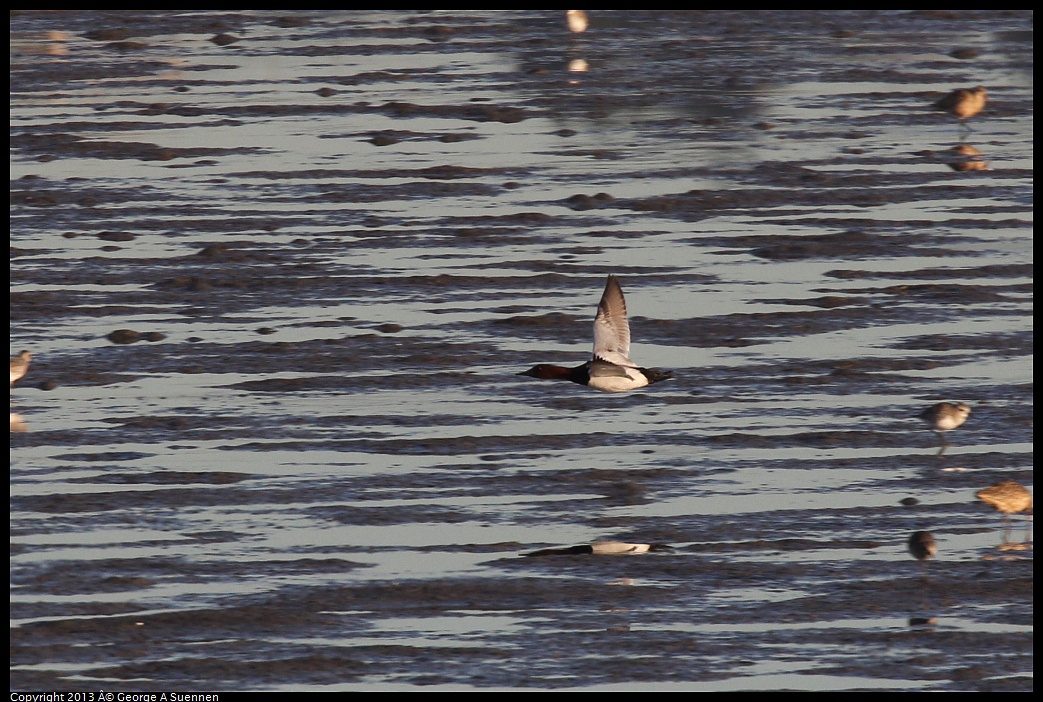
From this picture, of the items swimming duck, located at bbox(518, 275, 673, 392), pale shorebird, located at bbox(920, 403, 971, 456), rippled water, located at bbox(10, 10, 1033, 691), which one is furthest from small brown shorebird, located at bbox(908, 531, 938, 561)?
swimming duck, located at bbox(518, 275, 673, 392)

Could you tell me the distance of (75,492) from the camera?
12031 millimetres

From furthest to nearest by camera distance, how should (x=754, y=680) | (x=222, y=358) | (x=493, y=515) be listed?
(x=222, y=358) → (x=493, y=515) → (x=754, y=680)

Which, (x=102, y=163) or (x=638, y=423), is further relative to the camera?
(x=102, y=163)

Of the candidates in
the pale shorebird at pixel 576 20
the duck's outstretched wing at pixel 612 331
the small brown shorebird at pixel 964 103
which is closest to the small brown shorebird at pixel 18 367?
the duck's outstretched wing at pixel 612 331

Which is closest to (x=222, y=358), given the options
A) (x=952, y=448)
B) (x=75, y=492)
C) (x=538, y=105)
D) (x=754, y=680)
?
(x=75, y=492)

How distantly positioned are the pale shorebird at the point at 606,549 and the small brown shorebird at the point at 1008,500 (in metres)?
1.53

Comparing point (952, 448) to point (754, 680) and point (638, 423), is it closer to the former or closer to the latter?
point (638, 423)

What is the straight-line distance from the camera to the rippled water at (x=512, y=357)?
10.4 m

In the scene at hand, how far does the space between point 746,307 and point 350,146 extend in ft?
16.8

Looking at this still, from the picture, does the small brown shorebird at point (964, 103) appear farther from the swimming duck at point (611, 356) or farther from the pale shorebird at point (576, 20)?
the swimming duck at point (611, 356)

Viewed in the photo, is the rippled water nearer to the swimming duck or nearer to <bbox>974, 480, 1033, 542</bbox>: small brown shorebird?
<bbox>974, 480, 1033, 542</bbox>: small brown shorebird

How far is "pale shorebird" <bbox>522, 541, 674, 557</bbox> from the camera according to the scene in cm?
1114

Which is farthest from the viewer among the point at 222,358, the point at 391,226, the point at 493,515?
the point at 391,226

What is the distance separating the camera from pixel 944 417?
12.6 metres
